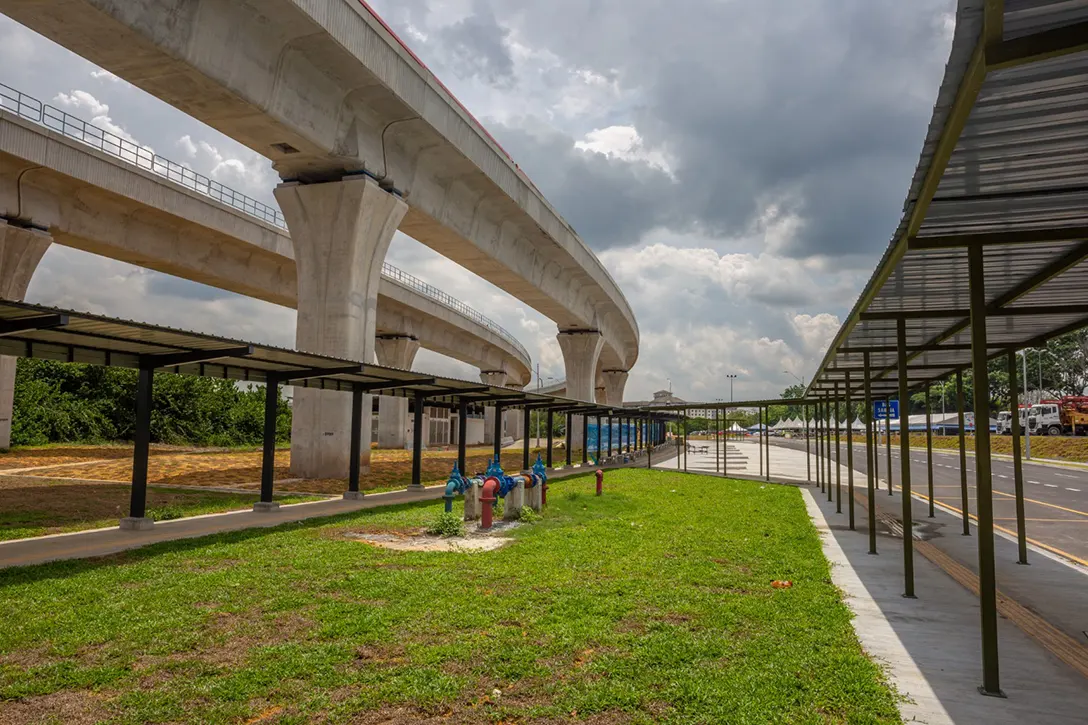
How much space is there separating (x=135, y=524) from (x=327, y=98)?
44.5 ft

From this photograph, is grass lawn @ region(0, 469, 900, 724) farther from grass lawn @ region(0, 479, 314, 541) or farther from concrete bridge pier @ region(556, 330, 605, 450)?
concrete bridge pier @ region(556, 330, 605, 450)

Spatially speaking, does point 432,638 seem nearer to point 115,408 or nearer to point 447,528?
point 447,528

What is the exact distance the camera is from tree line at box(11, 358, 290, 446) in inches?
1577

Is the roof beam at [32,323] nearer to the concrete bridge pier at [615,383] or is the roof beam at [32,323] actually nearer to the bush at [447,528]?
the bush at [447,528]

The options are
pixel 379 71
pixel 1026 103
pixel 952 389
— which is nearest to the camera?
pixel 1026 103

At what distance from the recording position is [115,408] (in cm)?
4528

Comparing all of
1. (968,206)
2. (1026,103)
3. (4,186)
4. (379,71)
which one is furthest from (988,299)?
(4,186)

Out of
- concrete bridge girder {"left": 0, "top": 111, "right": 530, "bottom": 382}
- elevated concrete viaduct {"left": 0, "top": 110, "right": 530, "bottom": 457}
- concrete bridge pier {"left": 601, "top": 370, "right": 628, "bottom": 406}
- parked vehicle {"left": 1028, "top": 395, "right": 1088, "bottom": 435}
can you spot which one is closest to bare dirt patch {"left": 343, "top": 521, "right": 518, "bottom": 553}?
elevated concrete viaduct {"left": 0, "top": 110, "right": 530, "bottom": 457}

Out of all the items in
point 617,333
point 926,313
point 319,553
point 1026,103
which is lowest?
point 319,553

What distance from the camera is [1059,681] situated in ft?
20.1

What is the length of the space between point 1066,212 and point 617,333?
55.8 m

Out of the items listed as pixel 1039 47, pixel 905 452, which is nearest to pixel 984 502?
pixel 905 452

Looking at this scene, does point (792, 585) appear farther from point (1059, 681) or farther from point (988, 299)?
point (988, 299)

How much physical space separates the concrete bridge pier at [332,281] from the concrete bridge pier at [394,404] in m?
30.1
